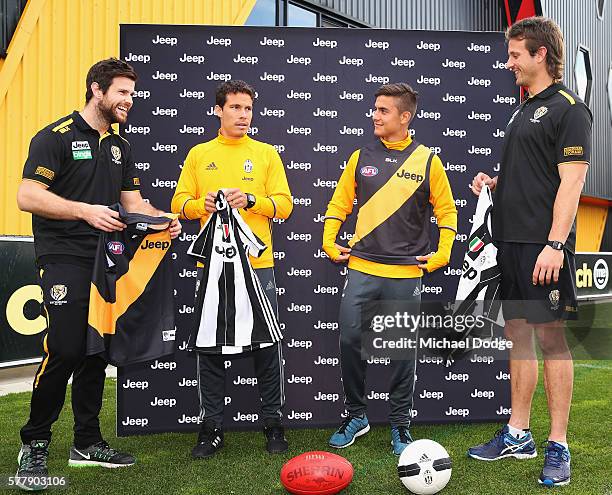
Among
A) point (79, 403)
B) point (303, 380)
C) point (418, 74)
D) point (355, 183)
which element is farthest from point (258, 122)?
point (79, 403)

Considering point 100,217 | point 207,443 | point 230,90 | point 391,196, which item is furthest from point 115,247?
point 391,196

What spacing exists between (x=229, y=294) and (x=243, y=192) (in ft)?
1.86

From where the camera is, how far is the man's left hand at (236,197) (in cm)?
327

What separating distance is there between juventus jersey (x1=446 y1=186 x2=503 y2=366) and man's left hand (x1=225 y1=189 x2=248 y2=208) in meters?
1.25

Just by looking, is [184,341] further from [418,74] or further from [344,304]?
[418,74]

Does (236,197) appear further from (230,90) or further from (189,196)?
(230,90)

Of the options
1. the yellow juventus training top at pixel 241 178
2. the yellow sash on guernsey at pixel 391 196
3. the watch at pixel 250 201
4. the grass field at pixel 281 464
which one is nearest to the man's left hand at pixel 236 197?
the watch at pixel 250 201

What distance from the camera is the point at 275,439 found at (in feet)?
11.5

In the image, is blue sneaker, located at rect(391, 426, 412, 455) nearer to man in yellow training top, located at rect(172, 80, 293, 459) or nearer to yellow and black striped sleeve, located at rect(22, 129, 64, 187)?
man in yellow training top, located at rect(172, 80, 293, 459)

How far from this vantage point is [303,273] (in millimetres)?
4059

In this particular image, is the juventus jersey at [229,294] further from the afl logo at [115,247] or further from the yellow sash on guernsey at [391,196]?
the yellow sash on guernsey at [391,196]

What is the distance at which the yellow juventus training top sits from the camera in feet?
11.4

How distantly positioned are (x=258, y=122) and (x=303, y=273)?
104 centimetres

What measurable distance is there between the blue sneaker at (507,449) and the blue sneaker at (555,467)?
0.33m
